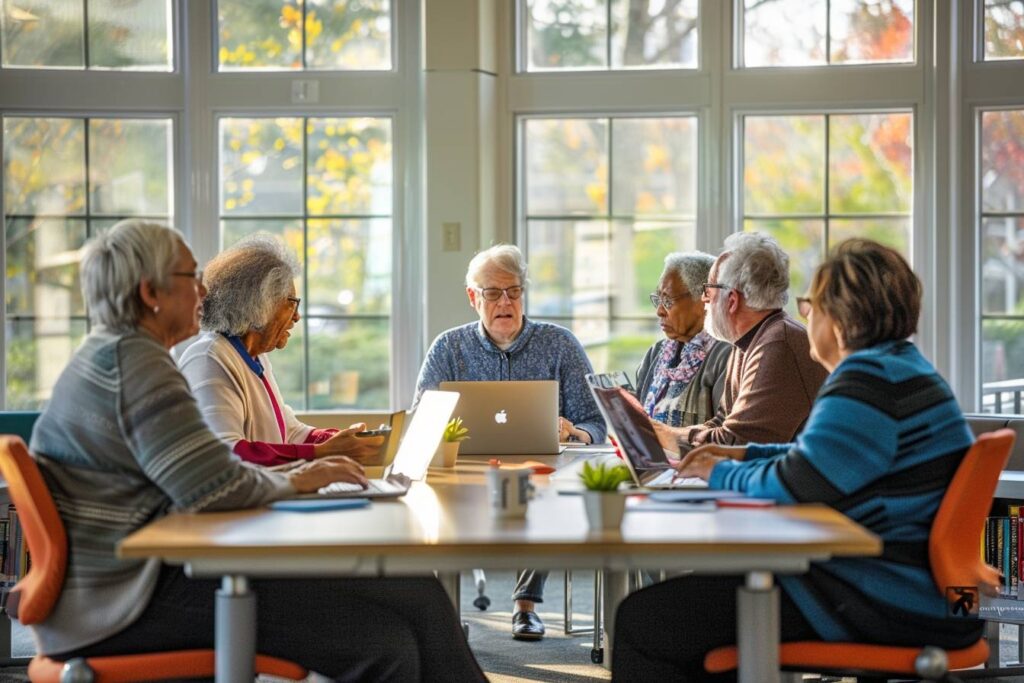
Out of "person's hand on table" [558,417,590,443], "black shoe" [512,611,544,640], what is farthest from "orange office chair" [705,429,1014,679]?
"black shoe" [512,611,544,640]

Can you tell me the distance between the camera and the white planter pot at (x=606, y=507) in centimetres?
222

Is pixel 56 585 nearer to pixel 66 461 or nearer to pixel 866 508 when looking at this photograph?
pixel 66 461

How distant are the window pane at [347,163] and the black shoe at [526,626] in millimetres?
1845

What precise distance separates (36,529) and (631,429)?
4.14 ft

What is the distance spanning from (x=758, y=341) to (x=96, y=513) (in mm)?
1818

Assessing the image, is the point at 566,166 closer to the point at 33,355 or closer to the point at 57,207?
the point at 57,207

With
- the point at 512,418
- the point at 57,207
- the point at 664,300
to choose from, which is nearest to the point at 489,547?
the point at 512,418

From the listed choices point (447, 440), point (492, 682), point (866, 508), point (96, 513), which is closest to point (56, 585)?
point (96, 513)

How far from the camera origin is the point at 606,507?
222cm

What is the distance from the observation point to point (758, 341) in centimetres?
349

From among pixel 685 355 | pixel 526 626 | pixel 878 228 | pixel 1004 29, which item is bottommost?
pixel 526 626

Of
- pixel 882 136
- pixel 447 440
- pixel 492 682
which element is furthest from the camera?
pixel 882 136

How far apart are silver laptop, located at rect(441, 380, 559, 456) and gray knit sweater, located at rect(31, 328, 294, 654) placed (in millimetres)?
1358

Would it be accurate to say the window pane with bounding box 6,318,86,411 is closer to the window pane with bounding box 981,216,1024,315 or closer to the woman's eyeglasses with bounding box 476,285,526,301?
the woman's eyeglasses with bounding box 476,285,526,301
